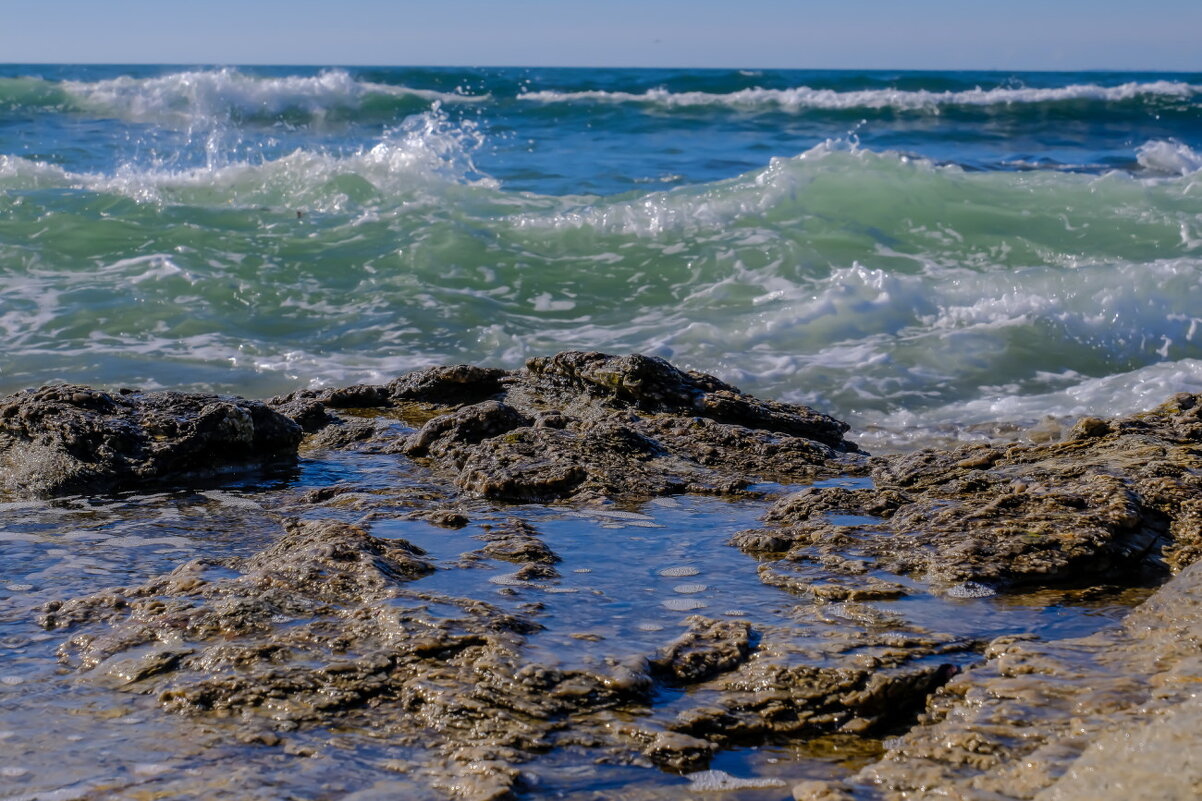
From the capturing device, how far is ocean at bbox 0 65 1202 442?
22.2ft

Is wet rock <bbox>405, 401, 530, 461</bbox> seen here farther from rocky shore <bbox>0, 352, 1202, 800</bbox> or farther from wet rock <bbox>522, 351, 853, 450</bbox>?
wet rock <bbox>522, 351, 853, 450</bbox>

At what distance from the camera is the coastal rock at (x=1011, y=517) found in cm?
273

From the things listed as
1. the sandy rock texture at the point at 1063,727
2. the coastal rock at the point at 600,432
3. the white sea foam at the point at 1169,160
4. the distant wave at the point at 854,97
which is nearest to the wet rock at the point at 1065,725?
the sandy rock texture at the point at 1063,727

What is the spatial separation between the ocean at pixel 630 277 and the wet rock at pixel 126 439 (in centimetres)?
253

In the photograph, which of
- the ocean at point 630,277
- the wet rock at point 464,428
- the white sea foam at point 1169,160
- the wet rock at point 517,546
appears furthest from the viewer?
the white sea foam at point 1169,160

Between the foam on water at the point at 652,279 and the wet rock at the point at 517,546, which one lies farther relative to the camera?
the foam on water at the point at 652,279

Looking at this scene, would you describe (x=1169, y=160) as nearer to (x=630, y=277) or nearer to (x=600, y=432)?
(x=630, y=277)

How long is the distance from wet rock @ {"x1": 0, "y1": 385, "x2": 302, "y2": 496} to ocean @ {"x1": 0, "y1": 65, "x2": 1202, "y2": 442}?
2.53 meters

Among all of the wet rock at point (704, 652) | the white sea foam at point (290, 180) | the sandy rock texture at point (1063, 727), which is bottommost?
the wet rock at point (704, 652)

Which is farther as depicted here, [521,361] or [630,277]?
[630,277]

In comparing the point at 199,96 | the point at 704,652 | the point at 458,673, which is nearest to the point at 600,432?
the point at 704,652

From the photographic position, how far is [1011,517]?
116 inches

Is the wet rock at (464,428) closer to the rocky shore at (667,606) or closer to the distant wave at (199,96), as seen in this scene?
the rocky shore at (667,606)

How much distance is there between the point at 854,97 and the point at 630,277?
73.9ft
